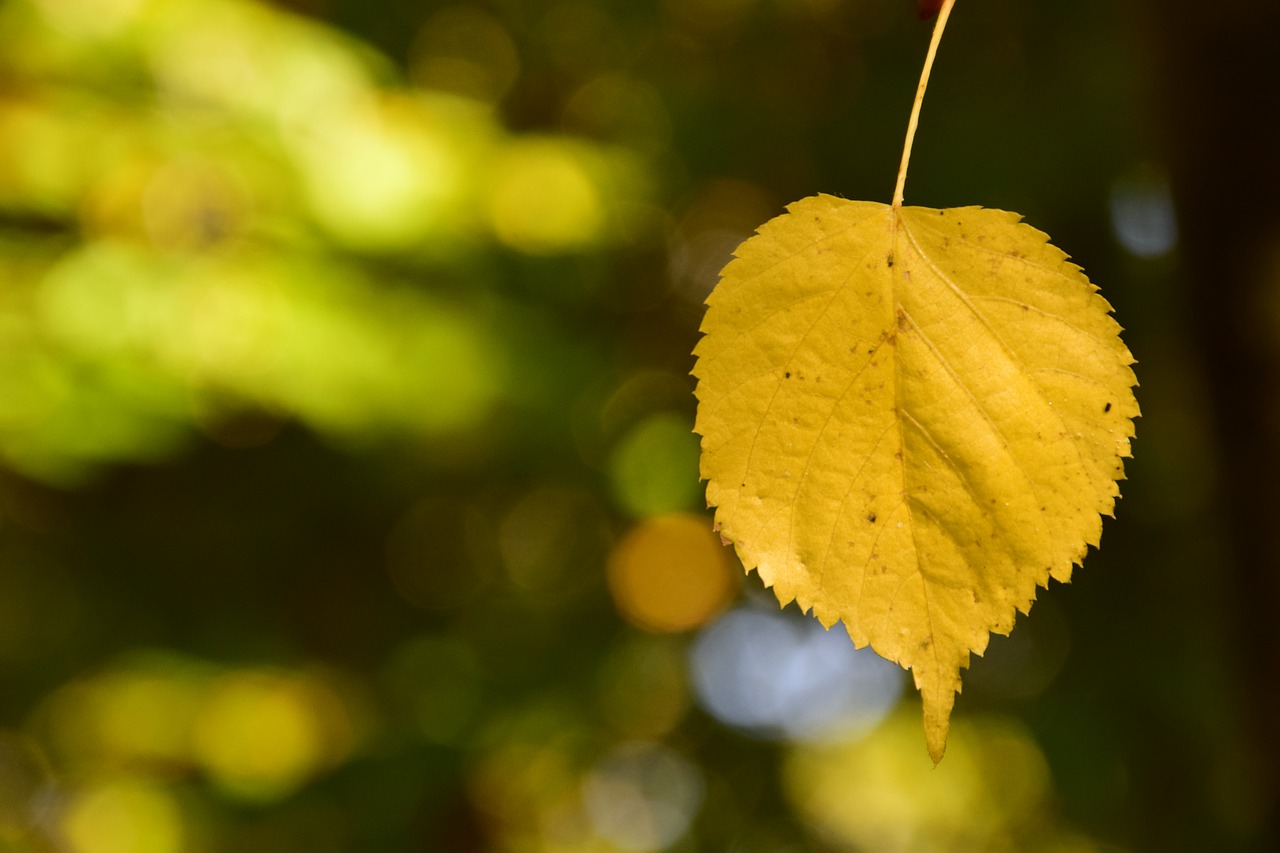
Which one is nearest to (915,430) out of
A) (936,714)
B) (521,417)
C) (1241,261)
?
(936,714)

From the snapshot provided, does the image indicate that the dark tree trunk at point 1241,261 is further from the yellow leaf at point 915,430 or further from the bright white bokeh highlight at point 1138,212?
the yellow leaf at point 915,430

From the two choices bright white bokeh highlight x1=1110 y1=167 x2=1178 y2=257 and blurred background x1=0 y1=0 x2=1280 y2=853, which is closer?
blurred background x1=0 y1=0 x2=1280 y2=853

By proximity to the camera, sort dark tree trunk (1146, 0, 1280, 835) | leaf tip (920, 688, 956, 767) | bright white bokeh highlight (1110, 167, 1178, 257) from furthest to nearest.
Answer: bright white bokeh highlight (1110, 167, 1178, 257) < dark tree trunk (1146, 0, 1280, 835) < leaf tip (920, 688, 956, 767)

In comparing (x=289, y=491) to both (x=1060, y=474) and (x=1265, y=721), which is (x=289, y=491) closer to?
(x=1265, y=721)

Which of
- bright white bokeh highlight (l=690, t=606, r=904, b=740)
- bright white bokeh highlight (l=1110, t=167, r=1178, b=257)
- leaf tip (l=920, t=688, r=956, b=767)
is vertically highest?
leaf tip (l=920, t=688, r=956, b=767)

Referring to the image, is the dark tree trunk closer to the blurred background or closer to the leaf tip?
the blurred background

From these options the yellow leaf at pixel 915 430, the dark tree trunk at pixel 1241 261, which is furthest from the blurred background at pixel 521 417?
the yellow leaf at pixel 915 430

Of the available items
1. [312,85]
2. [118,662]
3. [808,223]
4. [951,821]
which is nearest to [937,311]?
[808,223]

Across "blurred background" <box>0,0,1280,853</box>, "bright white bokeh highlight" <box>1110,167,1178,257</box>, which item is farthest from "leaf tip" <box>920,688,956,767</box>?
"bright white bokeh highlight" <box>1110,167,1178,257</box>
